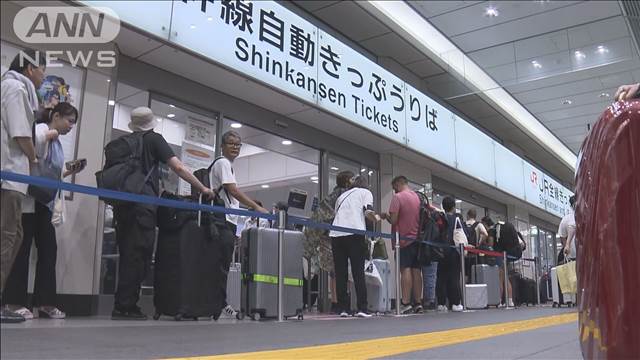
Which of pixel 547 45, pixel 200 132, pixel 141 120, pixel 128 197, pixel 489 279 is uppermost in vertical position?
pixel 547 45

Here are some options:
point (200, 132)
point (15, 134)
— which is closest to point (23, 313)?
point (15, 134)

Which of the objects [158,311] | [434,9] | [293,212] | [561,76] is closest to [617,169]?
[158,311]

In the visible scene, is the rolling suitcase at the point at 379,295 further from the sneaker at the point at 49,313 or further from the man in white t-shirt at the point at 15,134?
the man in white t-shirt at the point at 15,134

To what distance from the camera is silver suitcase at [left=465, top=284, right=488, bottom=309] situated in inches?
261

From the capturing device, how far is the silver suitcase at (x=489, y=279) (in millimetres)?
7223

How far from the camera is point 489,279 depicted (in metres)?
7.29

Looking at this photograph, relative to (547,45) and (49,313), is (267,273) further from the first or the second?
(547,45)

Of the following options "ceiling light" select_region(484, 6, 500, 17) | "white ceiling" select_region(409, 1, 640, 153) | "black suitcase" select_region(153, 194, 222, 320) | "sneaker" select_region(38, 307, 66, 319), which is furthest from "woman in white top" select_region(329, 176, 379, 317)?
"ceiling light" select_region(484, 6, 500, 17)

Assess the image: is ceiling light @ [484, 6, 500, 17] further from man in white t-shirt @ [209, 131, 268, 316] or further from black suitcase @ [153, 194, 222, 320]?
black suitcase @ [153, 194, 222, 320]

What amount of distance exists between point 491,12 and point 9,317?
745 centimetres

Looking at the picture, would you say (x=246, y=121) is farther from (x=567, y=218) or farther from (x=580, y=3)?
(x=580, y=3)

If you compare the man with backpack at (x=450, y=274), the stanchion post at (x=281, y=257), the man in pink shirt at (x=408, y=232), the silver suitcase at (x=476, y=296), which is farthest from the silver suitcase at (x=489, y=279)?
the stanchion post at (x=281, y=257)

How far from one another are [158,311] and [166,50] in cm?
238

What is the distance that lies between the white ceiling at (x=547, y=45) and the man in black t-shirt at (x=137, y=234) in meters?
5.07
